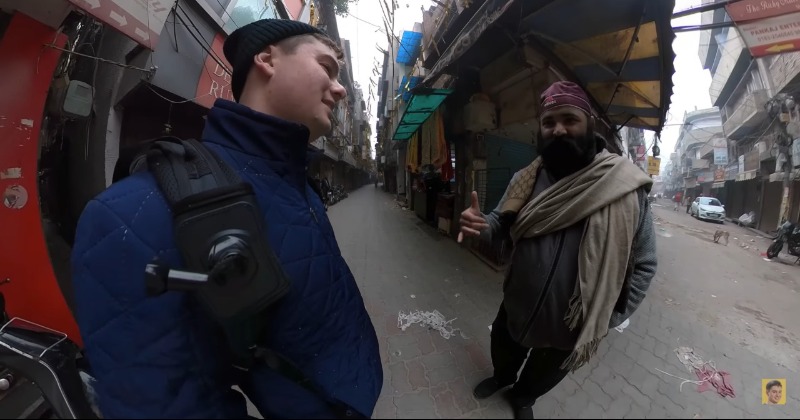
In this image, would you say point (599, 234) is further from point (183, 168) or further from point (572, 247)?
point (183, 168)

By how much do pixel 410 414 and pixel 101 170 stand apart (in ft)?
13.3

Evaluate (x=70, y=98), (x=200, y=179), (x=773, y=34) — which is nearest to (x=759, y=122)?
(x=773, y=34)

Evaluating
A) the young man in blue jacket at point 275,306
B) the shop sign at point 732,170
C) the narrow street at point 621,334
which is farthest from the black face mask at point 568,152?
the shop sign at point 732,170

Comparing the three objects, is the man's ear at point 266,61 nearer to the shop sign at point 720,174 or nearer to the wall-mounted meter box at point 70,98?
the wall-mounted meter box at point 70,98

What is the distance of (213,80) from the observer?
4.33 metres

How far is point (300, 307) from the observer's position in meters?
0.79

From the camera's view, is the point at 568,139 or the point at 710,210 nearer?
the point at 568,139

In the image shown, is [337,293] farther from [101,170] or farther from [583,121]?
[101,170]

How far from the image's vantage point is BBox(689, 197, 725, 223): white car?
10352mm

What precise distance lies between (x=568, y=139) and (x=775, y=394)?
124 centimetres

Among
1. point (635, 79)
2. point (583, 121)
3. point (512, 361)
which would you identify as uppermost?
point (635, 79)

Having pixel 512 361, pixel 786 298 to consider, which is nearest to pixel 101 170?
pixel 512 361

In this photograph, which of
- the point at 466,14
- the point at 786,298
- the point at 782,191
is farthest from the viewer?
the point at 782,191

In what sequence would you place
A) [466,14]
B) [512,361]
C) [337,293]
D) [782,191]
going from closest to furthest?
1. [337,293]
2. [512,361]
3. [466,14]
4. [782,191]
